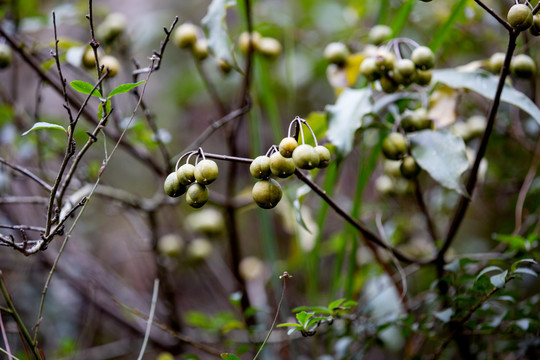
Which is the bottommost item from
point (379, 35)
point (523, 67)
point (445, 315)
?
point (445, 315)

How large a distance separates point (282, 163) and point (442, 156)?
245 mm

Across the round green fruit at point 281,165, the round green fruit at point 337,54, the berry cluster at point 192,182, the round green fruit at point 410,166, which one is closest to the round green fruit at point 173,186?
the berry cluster at point 192,182

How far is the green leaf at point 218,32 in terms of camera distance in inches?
27.4

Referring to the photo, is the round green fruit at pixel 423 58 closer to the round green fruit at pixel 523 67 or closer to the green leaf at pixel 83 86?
the round green fruit at pixel 523 67

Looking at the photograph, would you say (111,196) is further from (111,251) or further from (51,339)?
(111,251)

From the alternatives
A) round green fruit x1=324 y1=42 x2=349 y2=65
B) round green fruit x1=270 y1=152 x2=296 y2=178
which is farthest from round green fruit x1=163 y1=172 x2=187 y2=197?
round green fruit x1=324 y1=42 x2=349 y2=65

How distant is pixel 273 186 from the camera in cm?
51

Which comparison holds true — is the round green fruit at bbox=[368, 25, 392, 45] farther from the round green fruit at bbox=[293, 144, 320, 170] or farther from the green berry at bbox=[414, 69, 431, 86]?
the round green fruit at bbox=[293, 144, 320, 170]

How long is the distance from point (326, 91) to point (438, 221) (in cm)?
61

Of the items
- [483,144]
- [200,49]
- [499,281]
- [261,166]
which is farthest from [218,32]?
[499,281]

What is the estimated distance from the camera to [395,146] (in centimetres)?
64

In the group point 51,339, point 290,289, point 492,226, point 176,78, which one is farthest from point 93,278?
point 492,226

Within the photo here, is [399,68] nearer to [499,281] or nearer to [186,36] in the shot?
[499,281]

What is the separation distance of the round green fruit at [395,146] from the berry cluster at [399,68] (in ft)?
0.23
